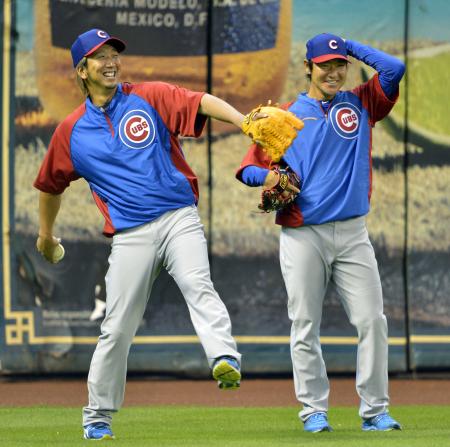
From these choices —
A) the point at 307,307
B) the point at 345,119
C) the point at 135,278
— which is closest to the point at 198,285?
the point at 135,278

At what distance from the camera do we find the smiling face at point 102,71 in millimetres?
6566

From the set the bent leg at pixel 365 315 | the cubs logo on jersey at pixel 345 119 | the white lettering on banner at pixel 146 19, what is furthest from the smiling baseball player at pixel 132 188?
the white lettering on banner at pixel 146 19

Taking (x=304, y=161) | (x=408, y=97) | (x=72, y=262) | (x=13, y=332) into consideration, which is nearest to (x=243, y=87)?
(x=408, y=97)

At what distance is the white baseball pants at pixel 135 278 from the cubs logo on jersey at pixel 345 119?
883 millimetres

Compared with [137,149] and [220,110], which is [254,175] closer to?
[220,110]

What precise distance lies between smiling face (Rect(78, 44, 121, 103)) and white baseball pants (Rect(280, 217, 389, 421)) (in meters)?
1.20

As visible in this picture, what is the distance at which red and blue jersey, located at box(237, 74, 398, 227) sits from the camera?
6.76 meters

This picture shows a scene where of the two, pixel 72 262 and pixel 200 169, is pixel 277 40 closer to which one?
pixel 200 169

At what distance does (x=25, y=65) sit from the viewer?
410 inches

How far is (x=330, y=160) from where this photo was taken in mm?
6797

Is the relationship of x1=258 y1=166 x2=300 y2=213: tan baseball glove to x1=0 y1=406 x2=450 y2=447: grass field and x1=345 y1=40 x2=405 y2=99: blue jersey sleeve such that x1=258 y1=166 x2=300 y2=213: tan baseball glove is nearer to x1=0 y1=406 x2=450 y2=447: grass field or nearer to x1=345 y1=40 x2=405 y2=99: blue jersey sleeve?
x1=345 y1=40 x2=405 y2=99: blue jersey sleeve

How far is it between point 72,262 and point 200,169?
1.24m

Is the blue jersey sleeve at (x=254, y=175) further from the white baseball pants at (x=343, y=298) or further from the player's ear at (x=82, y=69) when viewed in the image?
the player's ear at (x=82, y=69)

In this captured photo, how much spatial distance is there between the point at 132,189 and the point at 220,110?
0.57 metres
